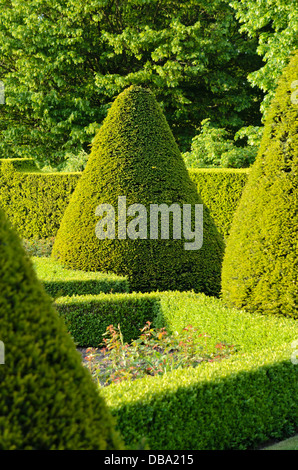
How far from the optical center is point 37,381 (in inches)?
64.9

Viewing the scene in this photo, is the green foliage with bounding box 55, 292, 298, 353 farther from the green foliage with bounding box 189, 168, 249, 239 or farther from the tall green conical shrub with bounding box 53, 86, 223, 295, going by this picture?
the green foliage with bounding box 189, 168, 249, 239

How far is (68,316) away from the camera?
596 centimetres

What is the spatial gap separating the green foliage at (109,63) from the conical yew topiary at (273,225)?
13050 millimetres

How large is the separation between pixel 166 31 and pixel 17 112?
817 cm

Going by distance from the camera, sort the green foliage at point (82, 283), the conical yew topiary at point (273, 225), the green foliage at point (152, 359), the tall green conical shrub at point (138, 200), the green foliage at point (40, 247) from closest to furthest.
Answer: the green foliage at point (152, 359), the conical yew topiary at point (273, 225), the green foliage at point (82, 283), the tall green conical shrub at point (138, 200), the green foliage at point (40, 247)

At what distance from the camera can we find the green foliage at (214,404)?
3.13m

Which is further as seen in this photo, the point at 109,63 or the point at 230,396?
the point at 109,63

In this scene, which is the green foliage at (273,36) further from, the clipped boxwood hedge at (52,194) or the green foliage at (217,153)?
the clipped boxwood hedge at (52,194)

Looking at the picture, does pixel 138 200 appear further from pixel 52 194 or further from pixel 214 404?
pixel 52 194

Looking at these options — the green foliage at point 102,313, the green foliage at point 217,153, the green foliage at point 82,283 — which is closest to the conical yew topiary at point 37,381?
the green foliage at point 102,313

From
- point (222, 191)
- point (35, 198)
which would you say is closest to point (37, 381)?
point (222, 191)

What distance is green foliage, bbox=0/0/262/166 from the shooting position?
1791 centimetres

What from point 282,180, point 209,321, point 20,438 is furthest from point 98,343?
point 20,438

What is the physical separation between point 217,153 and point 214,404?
12.5 meters
